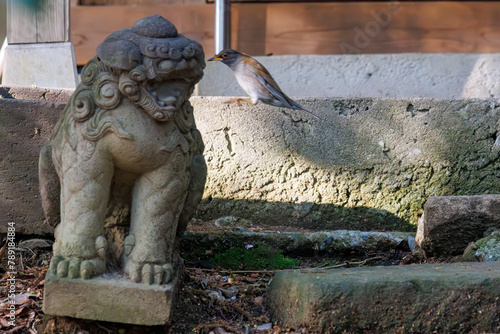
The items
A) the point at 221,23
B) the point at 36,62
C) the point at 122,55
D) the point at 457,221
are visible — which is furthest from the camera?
the point at 221,23

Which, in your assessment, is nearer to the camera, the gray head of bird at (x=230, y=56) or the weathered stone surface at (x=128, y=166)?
the weathered stone surface at (x=128, y=166)

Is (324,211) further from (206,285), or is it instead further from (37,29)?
(37,29)

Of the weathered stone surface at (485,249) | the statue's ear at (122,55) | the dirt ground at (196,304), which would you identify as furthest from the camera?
the weathered stone surface at (485,249)

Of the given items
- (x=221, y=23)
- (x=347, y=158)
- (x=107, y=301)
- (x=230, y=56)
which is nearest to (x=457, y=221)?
(x=347, y=158)

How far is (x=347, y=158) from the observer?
3.44 m

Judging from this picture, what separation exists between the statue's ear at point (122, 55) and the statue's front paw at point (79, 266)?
0.55m

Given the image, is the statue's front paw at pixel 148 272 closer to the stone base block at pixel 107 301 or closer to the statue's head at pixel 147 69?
the stone base block at pixel 107 301

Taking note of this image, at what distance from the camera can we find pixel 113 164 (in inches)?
81.2

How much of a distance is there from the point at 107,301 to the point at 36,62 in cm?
239

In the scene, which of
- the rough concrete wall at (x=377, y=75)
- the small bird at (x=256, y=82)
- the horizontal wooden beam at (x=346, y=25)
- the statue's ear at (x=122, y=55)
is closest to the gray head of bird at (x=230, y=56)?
the small bird at (x=256, y=82)

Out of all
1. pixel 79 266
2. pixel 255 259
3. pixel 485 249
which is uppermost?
pixel 79 266

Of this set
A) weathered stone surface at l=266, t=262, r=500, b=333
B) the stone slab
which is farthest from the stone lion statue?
the stone slab

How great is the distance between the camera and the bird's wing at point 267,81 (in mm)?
3406

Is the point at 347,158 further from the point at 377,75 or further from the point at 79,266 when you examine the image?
the point at 79,266
